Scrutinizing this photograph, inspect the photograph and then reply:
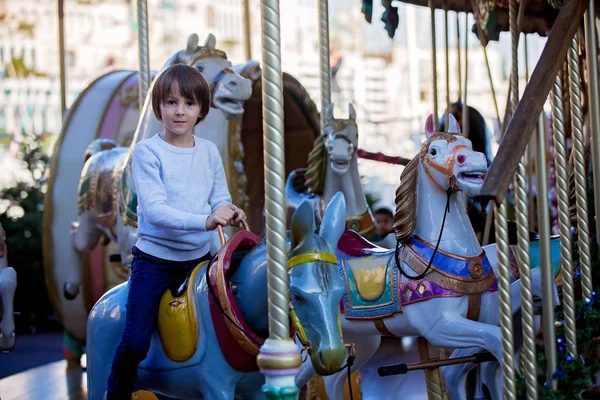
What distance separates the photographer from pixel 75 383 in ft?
18.9

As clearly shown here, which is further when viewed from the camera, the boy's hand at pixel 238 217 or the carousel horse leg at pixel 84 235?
the carousel horse leg at pixel 84 235

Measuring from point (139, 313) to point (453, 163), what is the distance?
4.52 ft

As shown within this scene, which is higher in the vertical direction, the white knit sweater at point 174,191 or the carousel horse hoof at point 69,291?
the white knit sweater at point 174,191

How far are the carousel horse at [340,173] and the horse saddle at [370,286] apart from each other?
50.9 inches

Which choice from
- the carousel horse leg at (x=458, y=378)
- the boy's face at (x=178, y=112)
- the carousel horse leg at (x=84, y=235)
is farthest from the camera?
the carousel horse leg at (x=84, y=235)

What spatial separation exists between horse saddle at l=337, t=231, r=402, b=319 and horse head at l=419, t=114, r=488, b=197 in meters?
0.38

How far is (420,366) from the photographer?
346 centimetres

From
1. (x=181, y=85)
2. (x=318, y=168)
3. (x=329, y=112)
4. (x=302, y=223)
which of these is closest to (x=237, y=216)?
(x=302, y=223)

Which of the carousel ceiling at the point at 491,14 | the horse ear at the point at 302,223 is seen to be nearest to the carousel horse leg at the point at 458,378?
the horse ear at the point at 302,223

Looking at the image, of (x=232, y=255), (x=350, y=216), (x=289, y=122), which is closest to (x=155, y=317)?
(x=232, y=255)

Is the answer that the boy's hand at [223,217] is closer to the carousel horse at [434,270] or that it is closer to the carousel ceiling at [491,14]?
the carousel horse at [434,270]

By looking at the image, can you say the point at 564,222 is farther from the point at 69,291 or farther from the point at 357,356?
the point at 69,291

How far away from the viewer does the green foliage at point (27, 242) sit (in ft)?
31.9

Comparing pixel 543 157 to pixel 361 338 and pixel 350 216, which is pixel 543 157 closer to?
pixel 361 338
